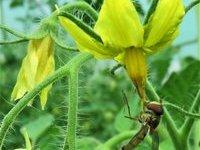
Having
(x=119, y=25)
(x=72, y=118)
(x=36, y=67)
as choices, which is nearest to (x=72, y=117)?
(x=72, y=118)

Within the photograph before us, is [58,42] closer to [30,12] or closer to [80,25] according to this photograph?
[80,25]

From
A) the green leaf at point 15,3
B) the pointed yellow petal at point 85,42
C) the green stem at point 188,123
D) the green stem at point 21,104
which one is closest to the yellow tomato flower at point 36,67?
the green stem at point 21,104

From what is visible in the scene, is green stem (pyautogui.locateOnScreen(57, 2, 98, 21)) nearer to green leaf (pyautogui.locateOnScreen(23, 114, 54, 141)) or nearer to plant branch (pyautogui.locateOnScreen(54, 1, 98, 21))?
plant branch (pyautogui.locateOnScreen(54, 1, 98, 21))

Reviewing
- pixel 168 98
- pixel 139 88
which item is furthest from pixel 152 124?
pixel 168 98

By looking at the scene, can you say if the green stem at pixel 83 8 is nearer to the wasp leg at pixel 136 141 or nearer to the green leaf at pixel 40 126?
the wasp leg at pixel 136 141

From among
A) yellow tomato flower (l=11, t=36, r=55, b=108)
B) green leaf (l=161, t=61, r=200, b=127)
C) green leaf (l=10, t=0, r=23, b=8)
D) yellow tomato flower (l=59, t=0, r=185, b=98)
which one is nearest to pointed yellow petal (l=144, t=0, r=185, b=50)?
yellow tomato flower (l=59, t=0, r=185, b=98)

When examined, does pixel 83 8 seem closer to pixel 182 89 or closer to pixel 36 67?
pixel 36 67
